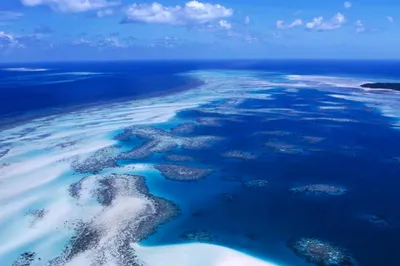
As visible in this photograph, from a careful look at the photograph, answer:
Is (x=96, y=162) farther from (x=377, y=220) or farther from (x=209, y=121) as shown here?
(x=377, y=220)

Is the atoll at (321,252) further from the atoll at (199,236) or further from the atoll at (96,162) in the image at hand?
the atoll at (96,162)

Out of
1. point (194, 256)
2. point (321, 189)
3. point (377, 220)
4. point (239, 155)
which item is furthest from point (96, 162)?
point (377, 220)

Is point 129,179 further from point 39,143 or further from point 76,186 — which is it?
point 39,143

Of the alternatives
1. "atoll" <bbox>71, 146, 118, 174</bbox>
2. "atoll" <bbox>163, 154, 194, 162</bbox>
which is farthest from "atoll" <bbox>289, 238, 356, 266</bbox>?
"atoll" <bbox>71, 146, 118, 174</bbox>

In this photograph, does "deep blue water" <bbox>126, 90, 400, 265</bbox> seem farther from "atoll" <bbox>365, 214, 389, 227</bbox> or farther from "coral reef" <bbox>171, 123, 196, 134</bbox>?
"coral reef" <bbox>171, 123, 196, 134</bbox>

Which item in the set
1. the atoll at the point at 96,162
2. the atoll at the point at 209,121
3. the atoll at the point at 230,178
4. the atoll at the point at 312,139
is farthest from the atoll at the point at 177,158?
the atoll at the point at 312,139

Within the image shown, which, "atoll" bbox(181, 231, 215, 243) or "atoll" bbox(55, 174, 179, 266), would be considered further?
"atoll" bbox(181, 231, 215, 243)
